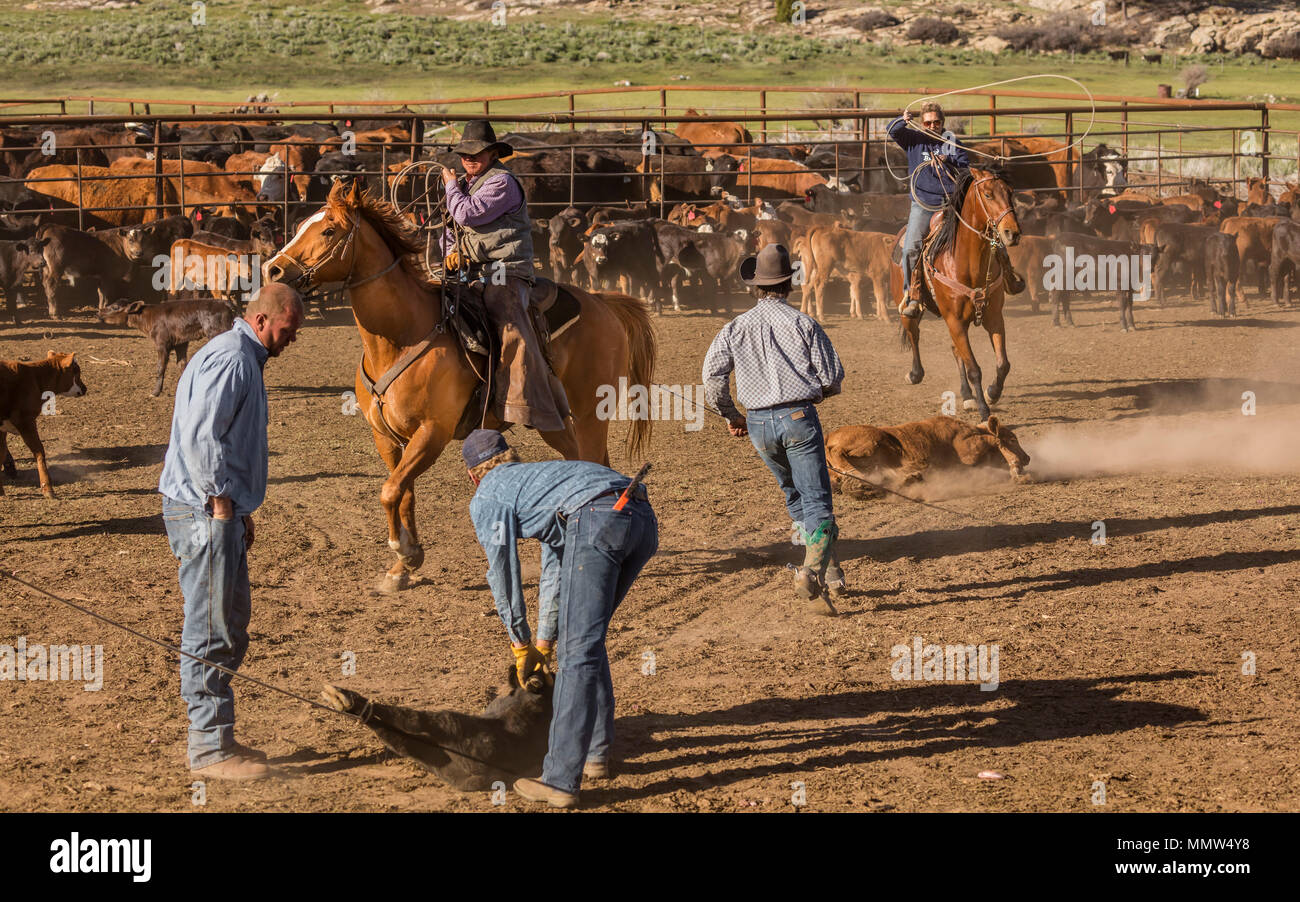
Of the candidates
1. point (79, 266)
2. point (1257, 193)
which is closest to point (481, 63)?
point (1257, 193)

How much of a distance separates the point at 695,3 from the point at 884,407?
225 ft

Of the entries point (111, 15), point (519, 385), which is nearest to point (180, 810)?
point (519, 385)

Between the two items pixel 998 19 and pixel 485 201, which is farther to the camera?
A: pixel 998 19

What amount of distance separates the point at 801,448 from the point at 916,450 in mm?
3104

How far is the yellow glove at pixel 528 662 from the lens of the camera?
18.4 ft

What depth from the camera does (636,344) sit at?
32.1ft

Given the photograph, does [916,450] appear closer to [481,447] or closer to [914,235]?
[914,235]

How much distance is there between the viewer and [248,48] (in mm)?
63938

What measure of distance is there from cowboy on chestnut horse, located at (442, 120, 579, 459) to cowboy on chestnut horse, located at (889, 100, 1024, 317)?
15.6 feet

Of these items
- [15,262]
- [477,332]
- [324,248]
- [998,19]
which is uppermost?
[998,19]

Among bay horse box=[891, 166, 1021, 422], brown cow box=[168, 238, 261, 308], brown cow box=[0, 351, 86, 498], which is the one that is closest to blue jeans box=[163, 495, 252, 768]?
brown cow box=[0, 351, 86, 498]

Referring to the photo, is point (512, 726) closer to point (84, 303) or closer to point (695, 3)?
point (84, 303)

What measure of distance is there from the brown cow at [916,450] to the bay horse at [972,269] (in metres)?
1.87

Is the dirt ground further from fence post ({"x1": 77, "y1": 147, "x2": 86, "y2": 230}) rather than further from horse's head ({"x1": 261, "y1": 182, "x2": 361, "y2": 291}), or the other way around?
fence post ({"x1": 77, "y1": 147, "x2": 86, "y2": 230})
